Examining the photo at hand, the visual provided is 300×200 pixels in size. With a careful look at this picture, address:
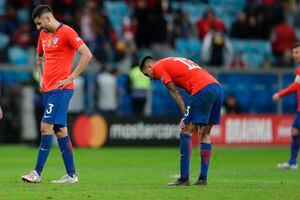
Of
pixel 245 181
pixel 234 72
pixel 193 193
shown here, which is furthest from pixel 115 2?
pixel 193 193

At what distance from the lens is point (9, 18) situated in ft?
87.0

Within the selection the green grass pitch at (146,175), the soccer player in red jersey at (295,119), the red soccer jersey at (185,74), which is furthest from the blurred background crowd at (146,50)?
the red soccer jersey at (185,74)

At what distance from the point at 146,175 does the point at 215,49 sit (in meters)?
12.1

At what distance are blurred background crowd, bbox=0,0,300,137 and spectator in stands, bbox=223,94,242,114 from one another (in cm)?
3

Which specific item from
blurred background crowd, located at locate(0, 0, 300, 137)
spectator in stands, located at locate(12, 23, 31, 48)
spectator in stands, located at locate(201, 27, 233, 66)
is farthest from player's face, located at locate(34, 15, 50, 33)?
spectator in stands, located at locate(201, 27, 233, 66)

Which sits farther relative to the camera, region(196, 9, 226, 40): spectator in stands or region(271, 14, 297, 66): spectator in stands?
region(271, 14, 297, 66): spectator in stands

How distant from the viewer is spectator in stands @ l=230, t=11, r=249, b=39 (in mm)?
28959

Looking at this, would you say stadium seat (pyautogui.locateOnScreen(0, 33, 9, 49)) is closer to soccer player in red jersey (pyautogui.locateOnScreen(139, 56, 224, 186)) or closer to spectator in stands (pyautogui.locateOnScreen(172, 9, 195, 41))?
spectator in stands (pyautogui.locateOnScreen(172, 9, 195, 41))

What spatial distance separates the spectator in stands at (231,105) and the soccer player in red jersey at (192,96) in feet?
43.4

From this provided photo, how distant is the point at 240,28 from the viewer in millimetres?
29156

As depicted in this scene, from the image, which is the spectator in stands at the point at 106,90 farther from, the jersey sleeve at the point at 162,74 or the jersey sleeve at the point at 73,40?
the jersey sleeve at the point at 162,74

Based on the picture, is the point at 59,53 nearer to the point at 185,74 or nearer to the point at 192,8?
the point at 185,74

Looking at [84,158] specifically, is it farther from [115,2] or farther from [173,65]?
[115,2]

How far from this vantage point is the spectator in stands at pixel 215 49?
26719mm
